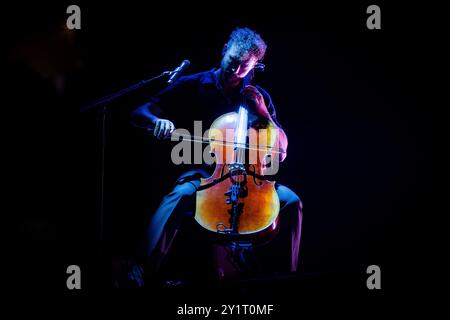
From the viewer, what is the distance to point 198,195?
250 centimetres

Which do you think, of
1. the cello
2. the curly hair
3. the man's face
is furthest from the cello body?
the curly hair

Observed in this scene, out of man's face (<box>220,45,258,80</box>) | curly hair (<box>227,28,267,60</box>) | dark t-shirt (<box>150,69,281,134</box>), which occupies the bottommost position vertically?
dark t-shirt (<box>150,69,281,134</box>)

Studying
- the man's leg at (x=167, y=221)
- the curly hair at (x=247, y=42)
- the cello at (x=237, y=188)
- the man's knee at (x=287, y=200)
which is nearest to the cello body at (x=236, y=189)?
the cello at (x=237, y=188)

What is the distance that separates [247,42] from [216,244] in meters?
1.38

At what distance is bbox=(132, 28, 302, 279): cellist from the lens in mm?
2578

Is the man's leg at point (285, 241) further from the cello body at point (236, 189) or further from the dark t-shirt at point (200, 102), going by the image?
the dark t-shirt at point (200, 102)

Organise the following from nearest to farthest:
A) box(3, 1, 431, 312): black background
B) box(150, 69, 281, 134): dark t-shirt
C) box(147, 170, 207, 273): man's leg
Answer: box(3, 1, 431, 312): black background
box(147, 170, 207, 273): man's leg
box(150, 69, 281, 134): dark t-shirt

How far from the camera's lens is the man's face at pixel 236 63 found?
112 inches

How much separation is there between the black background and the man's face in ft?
0.99

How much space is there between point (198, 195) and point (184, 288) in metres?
0.54

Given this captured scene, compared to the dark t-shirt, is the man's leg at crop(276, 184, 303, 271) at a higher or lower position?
lower

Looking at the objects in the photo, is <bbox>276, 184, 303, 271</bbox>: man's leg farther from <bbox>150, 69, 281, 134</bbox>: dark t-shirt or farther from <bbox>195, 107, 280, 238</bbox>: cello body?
<bbox>150, 69, 281, 134</bbox>: dark t-shirt

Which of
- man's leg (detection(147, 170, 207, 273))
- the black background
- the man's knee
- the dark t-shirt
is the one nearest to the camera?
the black background
